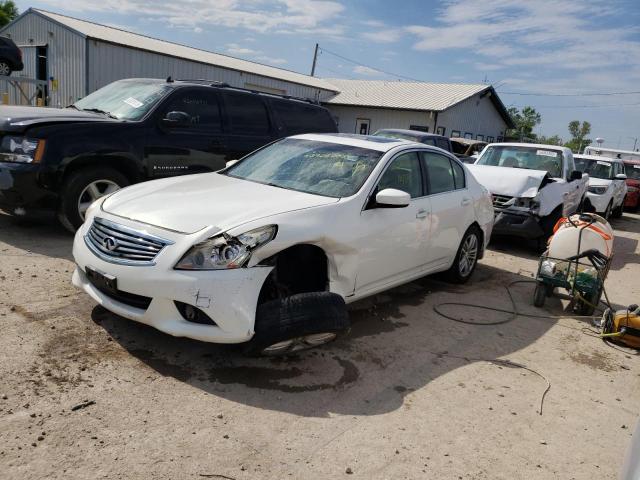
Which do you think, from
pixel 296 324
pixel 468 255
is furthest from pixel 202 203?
pixel 468 255

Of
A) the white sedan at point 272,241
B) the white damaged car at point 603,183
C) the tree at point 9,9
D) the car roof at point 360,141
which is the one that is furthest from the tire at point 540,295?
the tree at point 9,9

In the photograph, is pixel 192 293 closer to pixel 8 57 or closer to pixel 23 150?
pixel 23 150

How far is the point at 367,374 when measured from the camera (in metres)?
3.79

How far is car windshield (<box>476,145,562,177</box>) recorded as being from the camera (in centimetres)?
977

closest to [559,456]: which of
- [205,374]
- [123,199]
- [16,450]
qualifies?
[205,374]

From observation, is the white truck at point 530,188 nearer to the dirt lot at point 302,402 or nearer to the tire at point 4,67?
the dirt lot at point 302,402

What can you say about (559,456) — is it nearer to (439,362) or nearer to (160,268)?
(439,362)

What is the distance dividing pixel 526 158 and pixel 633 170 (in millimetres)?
12778

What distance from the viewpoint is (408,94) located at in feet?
109

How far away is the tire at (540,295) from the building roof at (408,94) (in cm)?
2495

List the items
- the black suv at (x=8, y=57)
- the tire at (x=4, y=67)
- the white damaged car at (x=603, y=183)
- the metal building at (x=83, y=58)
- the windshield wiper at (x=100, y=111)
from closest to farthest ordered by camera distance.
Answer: the windshield wiper at (x=100, y=111) < the white damaged car at (x=603, y=183) < the black suv at (x=8, y=57) < the tire at (x=4, y=67) < the metal building at (x=83, y=58)

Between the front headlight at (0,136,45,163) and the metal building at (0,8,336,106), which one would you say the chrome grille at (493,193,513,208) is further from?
the metal building at (0,8,336,106)

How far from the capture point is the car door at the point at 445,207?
17.7ft

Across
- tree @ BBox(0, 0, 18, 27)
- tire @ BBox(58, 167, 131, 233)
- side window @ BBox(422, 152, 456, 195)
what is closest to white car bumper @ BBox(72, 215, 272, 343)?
side window @ BBox(422, 152, 456, 195)
